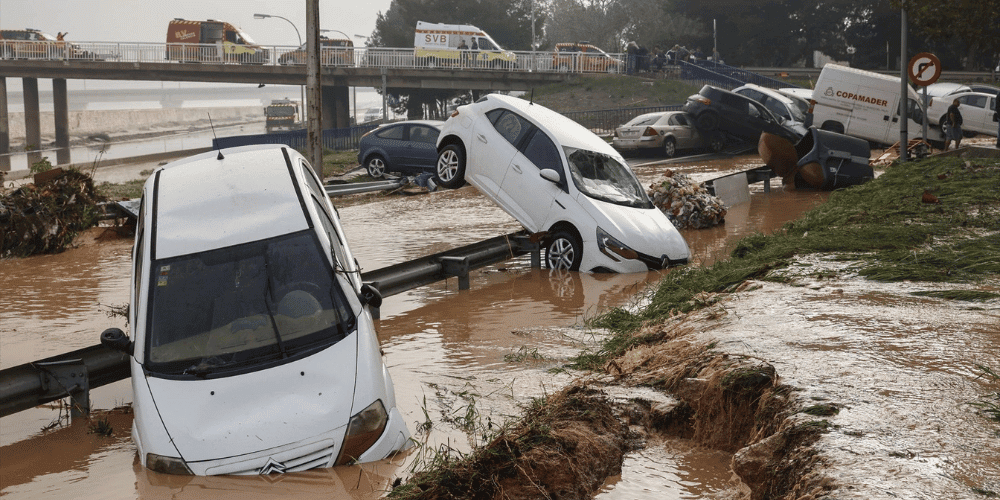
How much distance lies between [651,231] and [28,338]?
7430 millimetres

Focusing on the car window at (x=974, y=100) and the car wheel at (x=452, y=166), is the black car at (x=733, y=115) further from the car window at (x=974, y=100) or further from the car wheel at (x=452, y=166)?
the car wheel at (x=452, y=166)

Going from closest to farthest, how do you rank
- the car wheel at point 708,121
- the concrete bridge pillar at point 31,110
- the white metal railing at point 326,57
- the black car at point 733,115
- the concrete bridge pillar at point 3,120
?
1. the black car at point 733,115
2. the car wheel at point 708,121
3. the white metal railing at point 326,57
4. the concrete bridge pillar at point 3,120
5. the concrete bridge pillar at point 31,110

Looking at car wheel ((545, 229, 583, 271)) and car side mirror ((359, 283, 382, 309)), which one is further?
car wheel ((545, 229, 583, 271))

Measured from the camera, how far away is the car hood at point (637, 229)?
1210cm

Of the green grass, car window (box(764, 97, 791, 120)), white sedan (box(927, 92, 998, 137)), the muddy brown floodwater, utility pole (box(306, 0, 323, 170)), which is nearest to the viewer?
the muddy brown floodwater

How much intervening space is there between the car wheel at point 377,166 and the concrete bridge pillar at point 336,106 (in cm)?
3944

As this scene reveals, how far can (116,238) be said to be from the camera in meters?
17.5

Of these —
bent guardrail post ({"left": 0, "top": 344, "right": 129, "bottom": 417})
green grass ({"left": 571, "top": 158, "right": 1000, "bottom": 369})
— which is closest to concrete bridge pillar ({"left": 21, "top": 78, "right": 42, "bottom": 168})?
green grass ({"left": 571, "top": 158, "right": 1000, "bottom": 369})

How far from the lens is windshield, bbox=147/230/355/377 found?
6258 millimetres

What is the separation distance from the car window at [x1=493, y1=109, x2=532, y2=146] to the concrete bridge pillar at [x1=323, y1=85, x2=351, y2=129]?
50.2 meters

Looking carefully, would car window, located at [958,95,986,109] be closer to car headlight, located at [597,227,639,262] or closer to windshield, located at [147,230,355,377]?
car headlight, located at [597,227,639,262]

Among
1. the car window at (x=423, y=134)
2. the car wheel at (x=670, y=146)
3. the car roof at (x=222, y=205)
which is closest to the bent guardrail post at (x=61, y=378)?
the car roof at (x=222, y=205)

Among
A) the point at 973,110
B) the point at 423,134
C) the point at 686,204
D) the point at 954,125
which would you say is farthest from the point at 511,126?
the point at 973,110

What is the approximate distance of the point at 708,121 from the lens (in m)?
27.7
